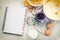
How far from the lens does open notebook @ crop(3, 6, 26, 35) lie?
3.01 feet

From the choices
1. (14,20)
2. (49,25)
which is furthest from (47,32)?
(14,20)

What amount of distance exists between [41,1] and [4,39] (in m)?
0.34

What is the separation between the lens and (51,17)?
3.08 ft

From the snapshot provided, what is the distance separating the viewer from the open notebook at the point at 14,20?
0.92 meters

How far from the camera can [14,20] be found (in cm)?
94

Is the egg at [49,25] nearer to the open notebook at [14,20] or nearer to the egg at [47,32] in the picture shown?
the egg at [47,32]

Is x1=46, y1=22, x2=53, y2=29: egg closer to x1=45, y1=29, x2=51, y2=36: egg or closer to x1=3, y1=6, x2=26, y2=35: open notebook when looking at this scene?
x1=45, y1=29, x2=51, y2=36: egg

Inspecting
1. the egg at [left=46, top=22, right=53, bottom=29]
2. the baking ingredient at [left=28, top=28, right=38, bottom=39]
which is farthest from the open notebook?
the egg at [left=46, top=22, right=53, bottom=29]

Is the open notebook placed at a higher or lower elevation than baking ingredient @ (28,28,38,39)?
higher

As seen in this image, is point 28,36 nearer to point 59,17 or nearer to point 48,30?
point 48,30

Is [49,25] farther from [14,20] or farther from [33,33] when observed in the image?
[14,20]

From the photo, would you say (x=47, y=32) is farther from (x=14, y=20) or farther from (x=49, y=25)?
(x=14, y=20)

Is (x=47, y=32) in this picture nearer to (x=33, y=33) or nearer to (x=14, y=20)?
(x=33, y=33)

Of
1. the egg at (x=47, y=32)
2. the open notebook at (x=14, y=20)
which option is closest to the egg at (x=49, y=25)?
the egg at (x=47, y=32)
